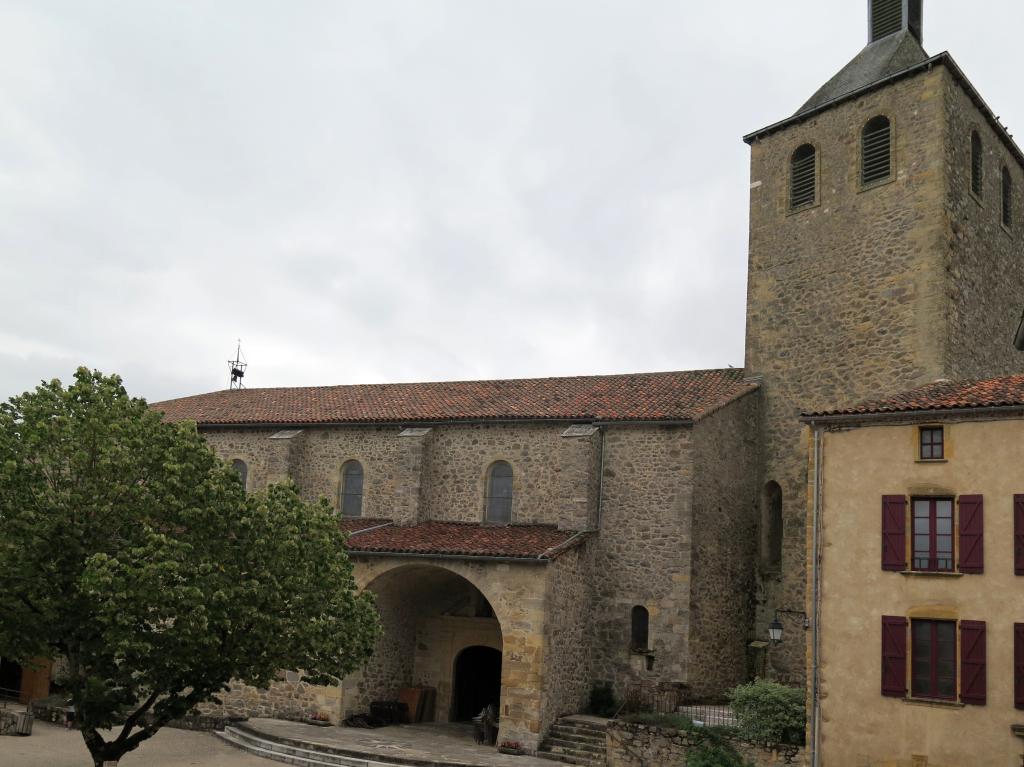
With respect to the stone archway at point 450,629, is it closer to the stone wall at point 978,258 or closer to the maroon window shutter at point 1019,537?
the maroon window shutter at point 1019,537

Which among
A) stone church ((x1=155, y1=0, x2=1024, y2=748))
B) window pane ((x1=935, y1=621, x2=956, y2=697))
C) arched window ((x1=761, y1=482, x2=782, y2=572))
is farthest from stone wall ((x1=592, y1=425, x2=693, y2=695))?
window pane ((x1=935, y1=621, x2=956, y2=697))

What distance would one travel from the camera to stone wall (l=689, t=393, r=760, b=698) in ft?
77.3

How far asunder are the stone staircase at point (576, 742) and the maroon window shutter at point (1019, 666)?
28.6ft

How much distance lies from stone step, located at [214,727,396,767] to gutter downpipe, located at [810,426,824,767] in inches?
351

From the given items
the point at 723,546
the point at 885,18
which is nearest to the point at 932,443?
the point at 723,546

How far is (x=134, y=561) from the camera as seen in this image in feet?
47.0

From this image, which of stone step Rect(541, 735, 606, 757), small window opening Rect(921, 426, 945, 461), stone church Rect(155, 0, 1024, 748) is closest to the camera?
small window opening Rect(921, 426, 945, 461)

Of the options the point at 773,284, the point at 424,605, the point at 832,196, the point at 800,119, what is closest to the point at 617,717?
the point at 424,605

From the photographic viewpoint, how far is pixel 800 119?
2722 cm

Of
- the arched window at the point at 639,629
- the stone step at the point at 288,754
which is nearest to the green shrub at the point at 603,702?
the arched window at the point at 639,629

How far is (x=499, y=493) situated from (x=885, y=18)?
60.8ft

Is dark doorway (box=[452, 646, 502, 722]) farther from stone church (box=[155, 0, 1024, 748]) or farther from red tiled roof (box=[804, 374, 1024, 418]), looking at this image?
red tiled roof (box=[804, 374, 1024, 418])

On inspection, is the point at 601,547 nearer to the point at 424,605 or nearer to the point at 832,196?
the point at 424,605

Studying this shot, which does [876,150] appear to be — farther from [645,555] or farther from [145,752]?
[145,752]
